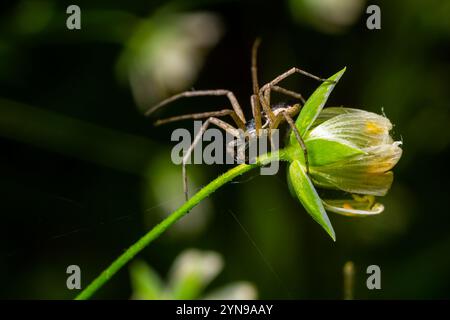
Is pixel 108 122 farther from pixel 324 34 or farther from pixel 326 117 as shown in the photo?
pixel 326 117

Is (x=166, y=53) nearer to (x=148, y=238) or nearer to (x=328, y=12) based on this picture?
(x=328, y=12)

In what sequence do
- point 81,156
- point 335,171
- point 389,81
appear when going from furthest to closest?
point 81,156, point 389,81, point 335,171

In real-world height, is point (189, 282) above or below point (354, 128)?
below

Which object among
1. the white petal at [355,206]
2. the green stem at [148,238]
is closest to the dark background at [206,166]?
the white petal at [355,206]

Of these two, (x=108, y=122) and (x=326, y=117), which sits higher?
(x=108, y=122)

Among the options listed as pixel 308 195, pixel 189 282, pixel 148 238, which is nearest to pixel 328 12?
pixel 189 282

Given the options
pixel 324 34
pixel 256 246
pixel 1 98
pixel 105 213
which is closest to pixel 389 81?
pixel 324 34

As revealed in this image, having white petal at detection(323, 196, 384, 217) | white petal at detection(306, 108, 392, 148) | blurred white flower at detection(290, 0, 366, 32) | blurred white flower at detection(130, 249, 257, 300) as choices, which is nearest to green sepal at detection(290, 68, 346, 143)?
white petal at detection(306, 108, 392, 148)
